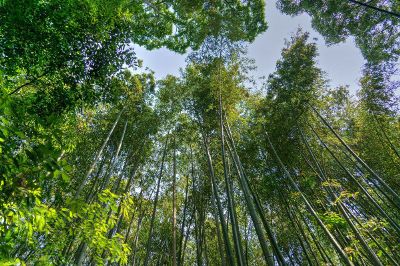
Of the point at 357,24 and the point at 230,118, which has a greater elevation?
the point at 357,24

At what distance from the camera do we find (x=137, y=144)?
31.3 feet

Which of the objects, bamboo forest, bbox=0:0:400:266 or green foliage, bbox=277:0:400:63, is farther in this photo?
green foliage, bbox=277:0:400:63

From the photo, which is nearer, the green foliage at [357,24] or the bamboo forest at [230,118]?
the bamboo forest at [230,118]

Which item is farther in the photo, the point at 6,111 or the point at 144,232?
the point at 144,232

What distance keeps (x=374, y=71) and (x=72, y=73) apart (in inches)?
357

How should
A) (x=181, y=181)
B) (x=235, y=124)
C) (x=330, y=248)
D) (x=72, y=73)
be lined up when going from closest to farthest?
(x=72, y=73) < (x=330, y=248) < (x=235, y=124) < (x=181, y=181)

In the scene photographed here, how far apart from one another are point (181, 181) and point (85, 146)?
4522mm

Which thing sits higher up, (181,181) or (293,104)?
(181,181)

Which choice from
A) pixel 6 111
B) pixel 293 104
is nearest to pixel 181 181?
pixel 293 104

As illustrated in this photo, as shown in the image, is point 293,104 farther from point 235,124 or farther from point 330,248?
point 330,248

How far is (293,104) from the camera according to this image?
768 cm

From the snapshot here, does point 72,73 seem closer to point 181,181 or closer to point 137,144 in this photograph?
A: point 137,144

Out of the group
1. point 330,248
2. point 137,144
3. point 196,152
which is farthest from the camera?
point 196,152

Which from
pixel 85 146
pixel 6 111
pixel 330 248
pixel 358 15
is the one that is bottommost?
pixel 6 111
